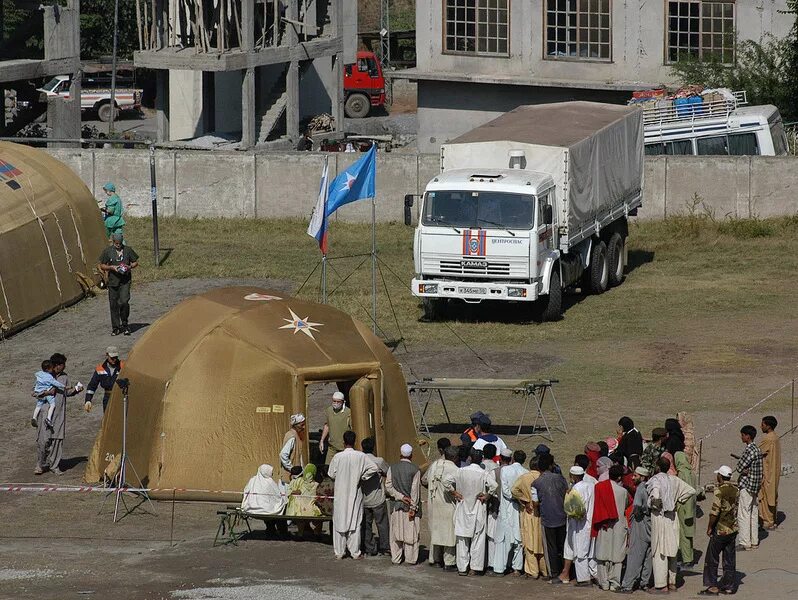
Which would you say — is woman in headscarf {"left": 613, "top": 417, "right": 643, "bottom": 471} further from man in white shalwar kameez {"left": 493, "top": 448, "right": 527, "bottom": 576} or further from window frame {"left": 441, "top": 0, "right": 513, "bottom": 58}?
window frame {"left": 441, "top": 0, "right": 513, "bottom": 58}

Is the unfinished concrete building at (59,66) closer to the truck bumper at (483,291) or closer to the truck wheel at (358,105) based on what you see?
the truck wheel at (358,105)

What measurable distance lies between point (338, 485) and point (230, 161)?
22946mm

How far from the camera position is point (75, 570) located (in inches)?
577

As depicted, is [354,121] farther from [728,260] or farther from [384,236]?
[728,260]

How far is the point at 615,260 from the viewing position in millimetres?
30547

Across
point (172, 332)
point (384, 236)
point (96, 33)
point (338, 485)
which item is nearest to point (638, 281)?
point (384, 236)

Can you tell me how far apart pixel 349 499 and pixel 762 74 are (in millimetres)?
30315

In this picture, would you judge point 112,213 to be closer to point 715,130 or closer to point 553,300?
point 553,300

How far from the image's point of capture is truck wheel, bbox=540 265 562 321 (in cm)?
2698

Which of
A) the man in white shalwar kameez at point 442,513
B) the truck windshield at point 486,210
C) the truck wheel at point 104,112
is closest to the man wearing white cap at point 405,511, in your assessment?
the man in white shalwar kameez at point 442,513

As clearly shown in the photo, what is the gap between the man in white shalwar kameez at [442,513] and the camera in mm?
14938

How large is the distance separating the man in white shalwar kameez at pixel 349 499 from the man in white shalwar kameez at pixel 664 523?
277cm

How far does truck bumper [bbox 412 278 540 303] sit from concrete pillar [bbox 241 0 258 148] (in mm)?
19327

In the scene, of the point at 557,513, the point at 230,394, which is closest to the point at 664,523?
the point at 557,513
